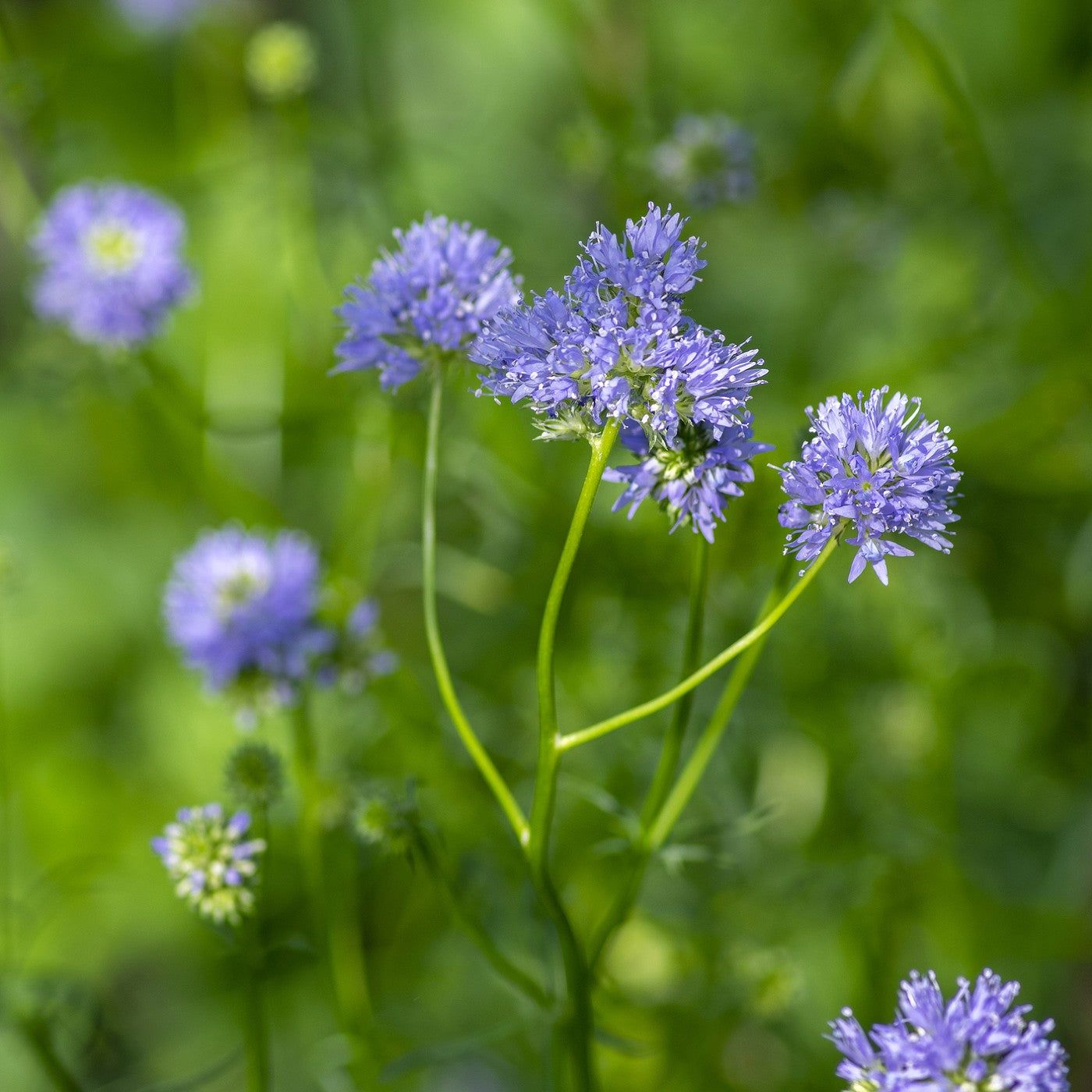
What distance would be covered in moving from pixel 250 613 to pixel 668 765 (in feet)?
2.42

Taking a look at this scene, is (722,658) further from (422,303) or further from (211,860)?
(211,860)

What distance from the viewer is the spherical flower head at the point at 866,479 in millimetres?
979

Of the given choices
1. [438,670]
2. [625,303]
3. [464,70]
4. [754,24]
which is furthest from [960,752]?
[464,70]

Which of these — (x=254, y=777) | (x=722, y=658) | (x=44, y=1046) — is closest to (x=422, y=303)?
(x=722, y=658)

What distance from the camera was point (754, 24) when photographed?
290 cm

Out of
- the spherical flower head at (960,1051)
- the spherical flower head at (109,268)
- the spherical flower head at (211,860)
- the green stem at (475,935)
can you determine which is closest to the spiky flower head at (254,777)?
the spherical flower head at (211,860)

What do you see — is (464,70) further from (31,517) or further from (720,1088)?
(720,1088)

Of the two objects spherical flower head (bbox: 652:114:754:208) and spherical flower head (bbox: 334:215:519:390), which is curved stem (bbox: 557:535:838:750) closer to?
spherical flower head (bbox: 334:215:519:390)

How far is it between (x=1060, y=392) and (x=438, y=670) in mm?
1485

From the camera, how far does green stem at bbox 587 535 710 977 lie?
119cm

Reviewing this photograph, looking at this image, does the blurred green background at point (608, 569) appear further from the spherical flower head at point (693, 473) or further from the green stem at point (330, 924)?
the spherical flower head at point (693, 473)

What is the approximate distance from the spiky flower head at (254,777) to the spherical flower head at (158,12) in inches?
95.7

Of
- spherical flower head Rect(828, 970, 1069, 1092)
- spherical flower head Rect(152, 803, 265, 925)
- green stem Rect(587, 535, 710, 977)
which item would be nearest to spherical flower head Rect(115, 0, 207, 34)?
spherical flower head Rect(152, 803, 265, 925)

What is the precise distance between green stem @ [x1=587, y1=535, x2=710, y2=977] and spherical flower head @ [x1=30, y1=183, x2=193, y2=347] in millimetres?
1296
